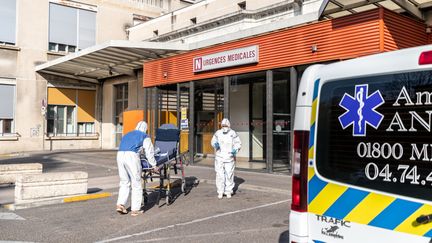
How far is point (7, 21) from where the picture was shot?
25453 mm

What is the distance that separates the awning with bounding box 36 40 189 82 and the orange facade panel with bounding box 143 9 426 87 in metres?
3.09

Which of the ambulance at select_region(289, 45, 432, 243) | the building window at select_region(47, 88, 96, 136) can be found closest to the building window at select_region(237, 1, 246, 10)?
the building window at select_region(47, 88, 96, 136)

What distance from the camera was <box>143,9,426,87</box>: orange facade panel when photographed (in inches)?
423

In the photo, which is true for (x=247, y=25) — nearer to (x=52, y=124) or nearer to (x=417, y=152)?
(x=52, y=124)

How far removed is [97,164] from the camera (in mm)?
17359

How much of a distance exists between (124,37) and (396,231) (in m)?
29.4

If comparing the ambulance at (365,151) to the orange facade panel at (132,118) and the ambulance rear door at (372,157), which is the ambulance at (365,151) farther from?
the orange facade panel at (132,118)

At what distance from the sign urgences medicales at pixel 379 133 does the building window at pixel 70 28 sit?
2710cm

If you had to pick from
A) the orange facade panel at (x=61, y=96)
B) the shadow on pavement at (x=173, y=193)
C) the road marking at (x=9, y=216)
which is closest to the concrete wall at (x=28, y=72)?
the orange facade panel at (x=61, y=96)

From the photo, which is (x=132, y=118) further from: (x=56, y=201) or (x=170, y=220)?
(x=170, y=220)

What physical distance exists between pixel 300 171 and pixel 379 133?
72cm

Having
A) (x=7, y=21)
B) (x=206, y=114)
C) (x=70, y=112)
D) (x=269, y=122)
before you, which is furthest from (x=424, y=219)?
(x=70, y=112)

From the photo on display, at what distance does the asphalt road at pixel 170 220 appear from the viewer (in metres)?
6.23

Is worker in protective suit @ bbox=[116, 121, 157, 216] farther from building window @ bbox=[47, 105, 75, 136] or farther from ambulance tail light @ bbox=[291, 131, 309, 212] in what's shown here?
building window @ bbox=[47, 105, 75, 136]
